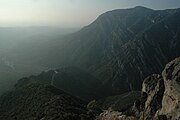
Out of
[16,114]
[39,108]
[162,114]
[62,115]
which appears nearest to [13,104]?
[16,114]

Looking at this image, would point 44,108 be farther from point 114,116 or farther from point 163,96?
point 163,96

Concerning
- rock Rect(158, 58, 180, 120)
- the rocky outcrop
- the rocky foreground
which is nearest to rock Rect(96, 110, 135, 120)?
the rocky foreground

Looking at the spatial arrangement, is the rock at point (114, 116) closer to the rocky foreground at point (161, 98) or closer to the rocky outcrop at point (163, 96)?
the rocky foreground at point (161, 98)

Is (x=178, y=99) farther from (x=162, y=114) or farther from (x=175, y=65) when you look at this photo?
(x=175, y=65)

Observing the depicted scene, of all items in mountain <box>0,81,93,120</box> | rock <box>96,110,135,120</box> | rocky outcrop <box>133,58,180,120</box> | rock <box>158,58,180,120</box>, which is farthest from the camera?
mountain <box>0,81,93,120</box>

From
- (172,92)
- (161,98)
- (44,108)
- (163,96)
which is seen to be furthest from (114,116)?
(44,108)

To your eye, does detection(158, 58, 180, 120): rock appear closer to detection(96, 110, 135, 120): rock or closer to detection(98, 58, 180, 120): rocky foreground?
detection(98, 58, 180, 120): rocky foreground

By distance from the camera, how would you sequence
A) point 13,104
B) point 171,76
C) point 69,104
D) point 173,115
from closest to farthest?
point 173,115
point 171,76
point 69,104
point 13,104

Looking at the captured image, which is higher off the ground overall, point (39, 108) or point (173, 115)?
point (173, 115)
